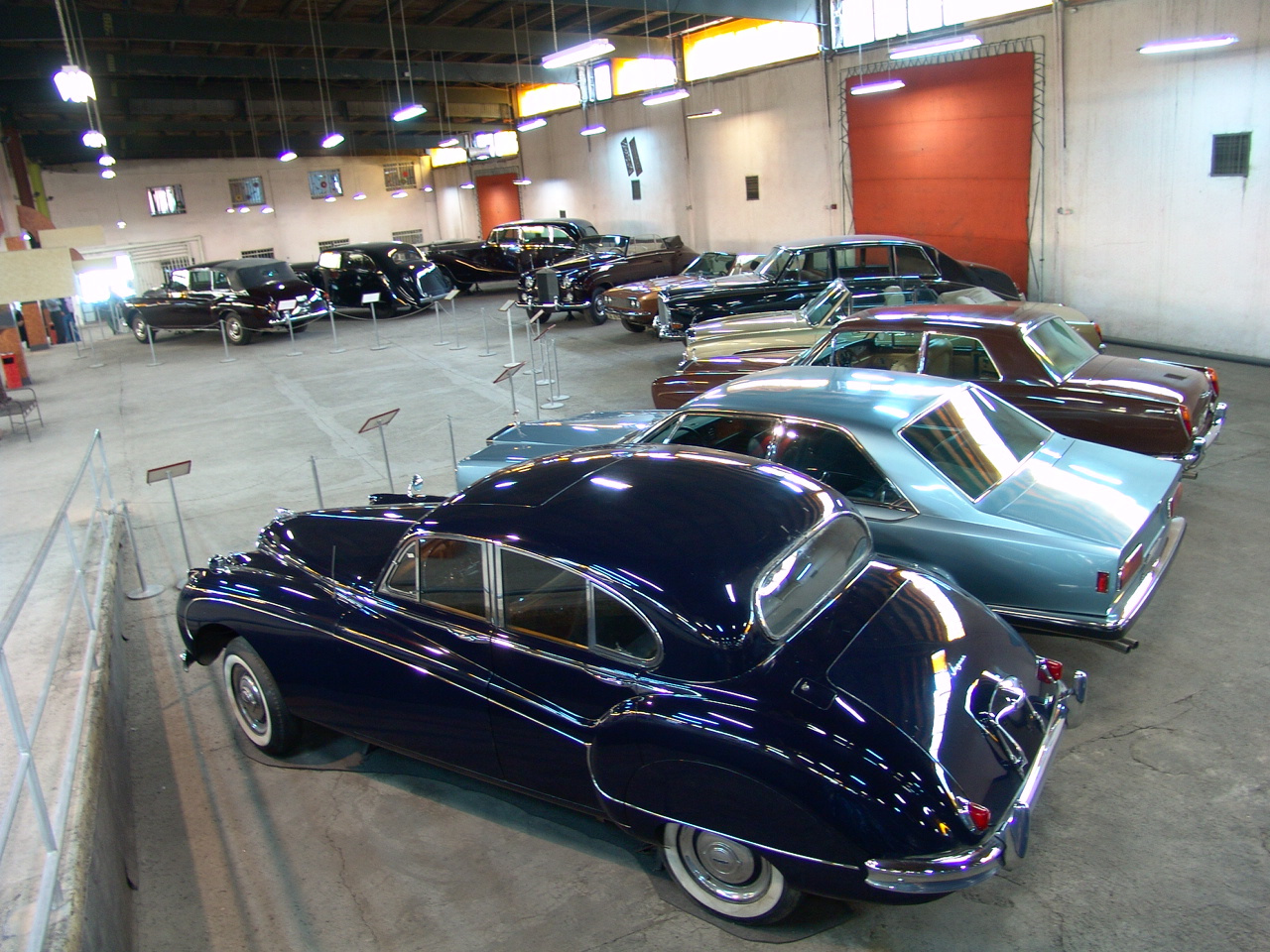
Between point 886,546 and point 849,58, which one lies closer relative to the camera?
point 886,546

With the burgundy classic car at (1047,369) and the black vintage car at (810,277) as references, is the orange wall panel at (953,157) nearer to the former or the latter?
the black vintage car at (810,277)

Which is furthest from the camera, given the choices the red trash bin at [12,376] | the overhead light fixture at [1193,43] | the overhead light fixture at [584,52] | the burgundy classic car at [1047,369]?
the red trash bin at [12,376]

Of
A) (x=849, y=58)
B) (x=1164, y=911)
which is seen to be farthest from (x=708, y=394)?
(x=849, y=58)

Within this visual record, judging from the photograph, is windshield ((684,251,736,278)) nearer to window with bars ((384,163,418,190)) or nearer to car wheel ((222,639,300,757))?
car wheel ((222,639,300,757))

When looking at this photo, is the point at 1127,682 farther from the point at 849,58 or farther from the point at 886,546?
the point at 849,58

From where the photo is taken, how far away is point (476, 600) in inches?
136

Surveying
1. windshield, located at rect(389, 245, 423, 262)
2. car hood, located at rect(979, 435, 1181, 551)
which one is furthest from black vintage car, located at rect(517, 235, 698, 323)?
car hood, located at rect(979, 435, 1181, 551)

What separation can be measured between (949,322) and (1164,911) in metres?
4.59

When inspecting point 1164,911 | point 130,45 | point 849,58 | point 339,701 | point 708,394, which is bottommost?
point 1164,911

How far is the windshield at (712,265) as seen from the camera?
1499 centimetres

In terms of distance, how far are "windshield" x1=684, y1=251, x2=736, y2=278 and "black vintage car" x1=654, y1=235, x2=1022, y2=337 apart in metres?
2.70

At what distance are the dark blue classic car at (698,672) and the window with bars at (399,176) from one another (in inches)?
1450

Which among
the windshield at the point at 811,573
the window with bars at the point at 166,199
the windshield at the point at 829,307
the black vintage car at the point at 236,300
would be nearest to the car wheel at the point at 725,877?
the windshield at the point at 811,573

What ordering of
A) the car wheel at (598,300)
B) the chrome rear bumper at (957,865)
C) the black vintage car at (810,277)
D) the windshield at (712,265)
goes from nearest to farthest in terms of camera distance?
1. the chrome rear bumper at (957,865)
2. the black vintage car at (810,277)
3. the windshield at (712,265)
4. the car wheel at (598,300)
